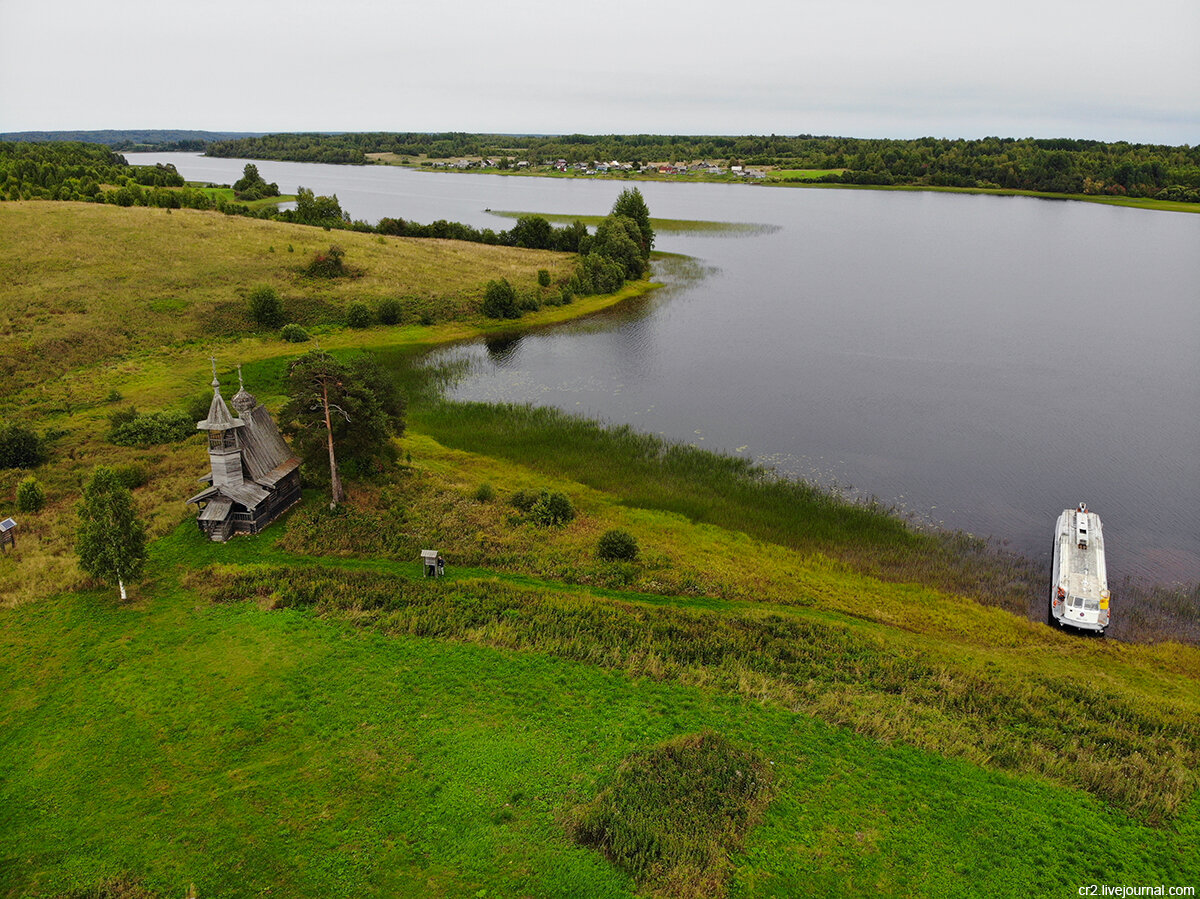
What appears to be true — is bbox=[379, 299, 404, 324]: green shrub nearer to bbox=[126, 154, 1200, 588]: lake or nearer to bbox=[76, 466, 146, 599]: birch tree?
bbox=[126, 154, 1200, 588]: lake

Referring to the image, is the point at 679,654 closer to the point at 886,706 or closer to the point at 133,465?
the point at 886,706

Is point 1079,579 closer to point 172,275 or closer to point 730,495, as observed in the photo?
point 730,495

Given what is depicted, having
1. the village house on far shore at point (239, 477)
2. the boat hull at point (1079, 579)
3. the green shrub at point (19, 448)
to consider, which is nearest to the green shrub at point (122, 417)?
the green shrub at point (19, 448)

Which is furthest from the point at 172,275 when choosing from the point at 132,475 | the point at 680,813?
the point at 680,813

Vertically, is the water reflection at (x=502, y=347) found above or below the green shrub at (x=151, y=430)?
above

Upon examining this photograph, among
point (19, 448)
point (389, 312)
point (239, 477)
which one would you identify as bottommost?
point (19, 448)

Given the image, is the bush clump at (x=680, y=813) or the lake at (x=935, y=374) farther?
the lake at (x=935, y=374)

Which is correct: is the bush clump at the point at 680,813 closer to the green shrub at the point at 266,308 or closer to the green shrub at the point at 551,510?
the green shrub at the point at 551,510
